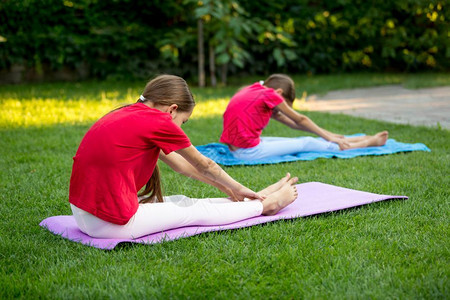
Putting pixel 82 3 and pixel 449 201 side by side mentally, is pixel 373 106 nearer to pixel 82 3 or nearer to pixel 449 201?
pixel 449 201

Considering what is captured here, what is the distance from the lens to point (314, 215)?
9.55 ft

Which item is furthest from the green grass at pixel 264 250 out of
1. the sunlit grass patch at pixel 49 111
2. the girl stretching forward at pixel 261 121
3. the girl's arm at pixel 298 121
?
the sunlit grass patch at pixel 49 111

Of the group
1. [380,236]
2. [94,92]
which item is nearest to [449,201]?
[380,236]

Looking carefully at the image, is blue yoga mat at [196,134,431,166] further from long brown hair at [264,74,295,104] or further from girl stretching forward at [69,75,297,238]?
girl stretching forward at [69,75,297,238]

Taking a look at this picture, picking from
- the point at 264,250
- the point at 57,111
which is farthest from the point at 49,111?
the point at 264,250

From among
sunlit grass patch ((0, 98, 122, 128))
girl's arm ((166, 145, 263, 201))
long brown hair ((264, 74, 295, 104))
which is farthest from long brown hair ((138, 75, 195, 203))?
sunlit grass patch ((0, 98, 122, 128))

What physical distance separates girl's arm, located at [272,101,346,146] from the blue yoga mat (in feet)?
0.52

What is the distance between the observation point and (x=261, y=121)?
183 inches

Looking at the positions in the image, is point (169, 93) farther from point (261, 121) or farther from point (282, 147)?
point (282, 147)

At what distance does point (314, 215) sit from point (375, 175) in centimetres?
121

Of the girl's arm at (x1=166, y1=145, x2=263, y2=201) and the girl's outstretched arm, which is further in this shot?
the girl's outstretched arm

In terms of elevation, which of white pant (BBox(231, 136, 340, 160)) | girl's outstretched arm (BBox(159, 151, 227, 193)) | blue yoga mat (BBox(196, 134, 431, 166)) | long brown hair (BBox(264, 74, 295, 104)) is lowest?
blue yoga mat (BBox(196, 134, 431, 166))

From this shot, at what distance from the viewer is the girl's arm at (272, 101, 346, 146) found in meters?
4.57

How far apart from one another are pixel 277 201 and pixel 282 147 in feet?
6.07
